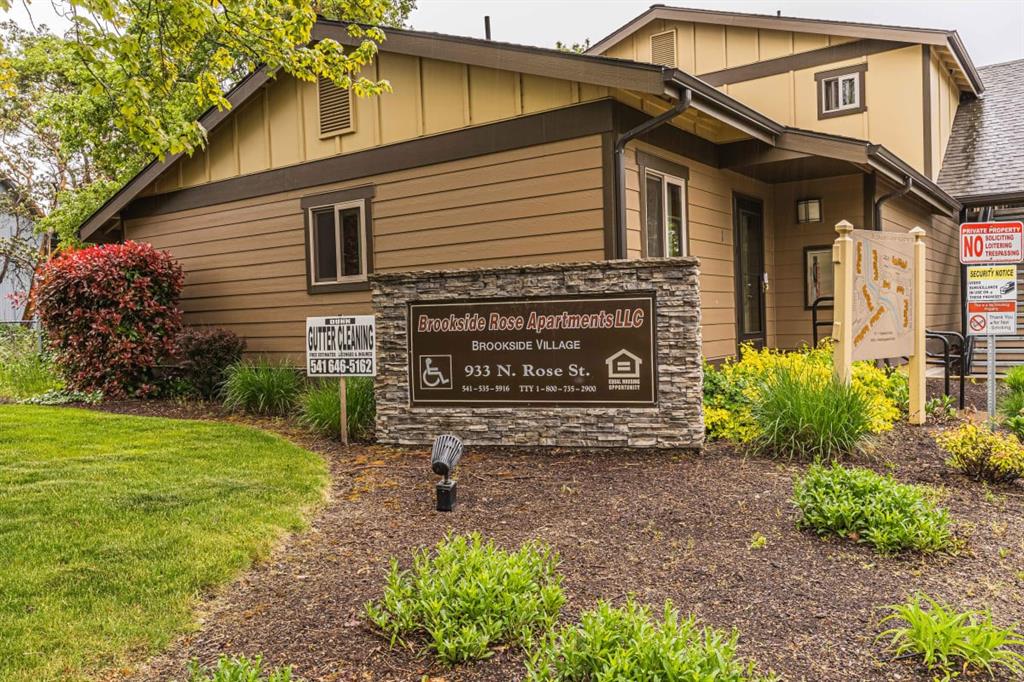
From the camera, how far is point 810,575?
3727mm

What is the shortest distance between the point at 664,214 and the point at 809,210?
415 centimetres

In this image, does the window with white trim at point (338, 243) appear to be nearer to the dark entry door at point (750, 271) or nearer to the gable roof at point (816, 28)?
the dark entry door at point (750, 271)

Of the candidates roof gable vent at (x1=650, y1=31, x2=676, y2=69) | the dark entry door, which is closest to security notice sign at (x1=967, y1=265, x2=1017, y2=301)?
the dark entry door

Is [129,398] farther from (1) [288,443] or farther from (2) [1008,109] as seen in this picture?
(2) [1008,109]

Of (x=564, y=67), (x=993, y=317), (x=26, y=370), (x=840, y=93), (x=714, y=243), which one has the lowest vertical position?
(x=26, y=370)

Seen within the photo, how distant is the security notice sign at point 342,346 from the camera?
703 cm

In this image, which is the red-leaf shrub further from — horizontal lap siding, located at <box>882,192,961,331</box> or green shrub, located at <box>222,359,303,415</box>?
horizontal lap siding, located at <box>882,192,961,331</box>

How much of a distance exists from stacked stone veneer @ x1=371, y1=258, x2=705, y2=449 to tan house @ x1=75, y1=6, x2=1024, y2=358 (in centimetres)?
153

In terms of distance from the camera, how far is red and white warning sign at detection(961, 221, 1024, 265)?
261 inches

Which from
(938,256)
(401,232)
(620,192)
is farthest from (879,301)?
(938,256)

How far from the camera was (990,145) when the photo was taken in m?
14.1

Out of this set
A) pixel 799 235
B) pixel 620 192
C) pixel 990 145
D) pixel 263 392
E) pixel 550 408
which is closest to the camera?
pixel 550 408

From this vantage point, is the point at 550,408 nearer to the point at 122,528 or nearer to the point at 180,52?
the point at 122,528

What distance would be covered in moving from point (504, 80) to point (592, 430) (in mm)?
4393
